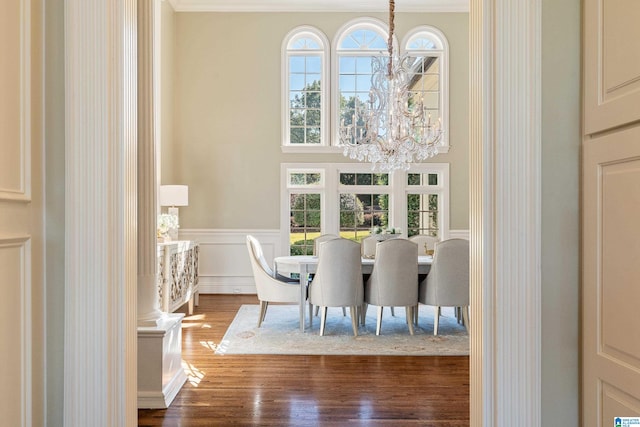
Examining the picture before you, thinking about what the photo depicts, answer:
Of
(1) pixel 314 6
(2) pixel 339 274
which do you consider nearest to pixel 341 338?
(2) pixel 339 274

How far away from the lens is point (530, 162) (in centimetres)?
142

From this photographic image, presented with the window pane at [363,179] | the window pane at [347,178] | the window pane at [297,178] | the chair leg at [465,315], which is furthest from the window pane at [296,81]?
the chair leg at [465,315]

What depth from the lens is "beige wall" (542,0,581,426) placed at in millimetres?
1435

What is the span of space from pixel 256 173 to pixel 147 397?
4648mm

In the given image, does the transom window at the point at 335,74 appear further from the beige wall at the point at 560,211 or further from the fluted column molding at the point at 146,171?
the beige wall at the point at 560,211

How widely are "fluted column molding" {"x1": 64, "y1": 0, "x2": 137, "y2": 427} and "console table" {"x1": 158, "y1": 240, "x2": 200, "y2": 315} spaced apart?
337 centimetres

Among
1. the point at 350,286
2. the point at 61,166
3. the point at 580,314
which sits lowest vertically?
the point at 350,286

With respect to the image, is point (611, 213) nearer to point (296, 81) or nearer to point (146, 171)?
point (146, 171)

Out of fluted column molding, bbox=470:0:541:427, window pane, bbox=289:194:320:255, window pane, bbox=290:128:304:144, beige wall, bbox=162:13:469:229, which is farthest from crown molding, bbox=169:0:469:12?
fluted column molding, bbox=470:0:541:427

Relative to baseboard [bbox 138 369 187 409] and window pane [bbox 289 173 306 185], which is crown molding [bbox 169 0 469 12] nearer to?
window pane [bbox 289 173 306 185]

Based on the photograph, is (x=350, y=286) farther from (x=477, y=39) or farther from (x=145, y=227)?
(x=477, y=39)

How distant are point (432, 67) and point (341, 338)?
4.91 metres

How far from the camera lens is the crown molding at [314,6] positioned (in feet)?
22.7

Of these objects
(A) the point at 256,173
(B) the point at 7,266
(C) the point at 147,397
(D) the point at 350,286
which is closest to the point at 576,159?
(B) the point at 7,266
